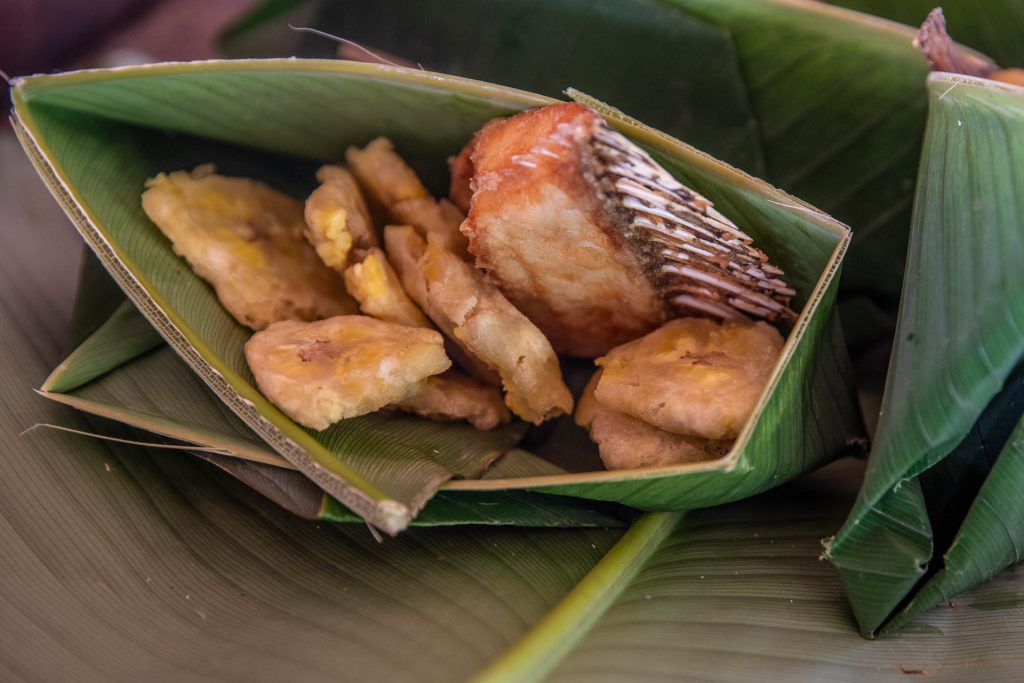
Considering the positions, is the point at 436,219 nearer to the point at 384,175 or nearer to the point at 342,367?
the point at 384,175

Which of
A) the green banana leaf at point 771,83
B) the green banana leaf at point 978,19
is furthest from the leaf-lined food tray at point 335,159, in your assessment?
the green banana leaf at point 978,19

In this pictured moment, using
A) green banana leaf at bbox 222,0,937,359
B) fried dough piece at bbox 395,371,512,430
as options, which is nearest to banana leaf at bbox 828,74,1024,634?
green banana leaf at bbox 222,0,937,359

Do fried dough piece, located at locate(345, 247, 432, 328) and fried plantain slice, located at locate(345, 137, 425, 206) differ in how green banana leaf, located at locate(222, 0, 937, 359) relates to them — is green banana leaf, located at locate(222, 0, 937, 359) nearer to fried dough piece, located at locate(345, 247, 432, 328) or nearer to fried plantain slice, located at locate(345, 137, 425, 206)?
fried plantain slice, located at locate(345, 137, 425, 206)

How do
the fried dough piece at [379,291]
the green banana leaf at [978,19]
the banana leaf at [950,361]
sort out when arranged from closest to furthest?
the banana leaf at [950,361] → the fried dough piece at [379,291] → the green banana leaf at [978,19]

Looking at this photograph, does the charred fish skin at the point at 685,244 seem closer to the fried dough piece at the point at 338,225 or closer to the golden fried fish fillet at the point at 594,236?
the golden fried fish fillet at the point at 594,236

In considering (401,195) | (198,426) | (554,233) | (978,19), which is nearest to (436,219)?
(401,195)

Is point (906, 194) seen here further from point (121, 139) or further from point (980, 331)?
point (121, 139)

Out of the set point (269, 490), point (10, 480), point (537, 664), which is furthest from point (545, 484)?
point (10, 480)
